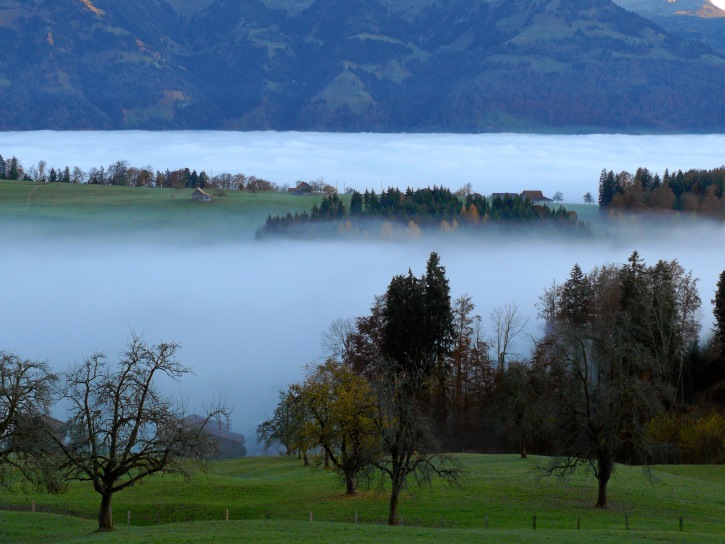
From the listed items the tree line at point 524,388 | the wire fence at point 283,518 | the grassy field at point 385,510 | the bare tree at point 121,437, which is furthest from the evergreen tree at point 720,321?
Result: the bare tree at point 121,437

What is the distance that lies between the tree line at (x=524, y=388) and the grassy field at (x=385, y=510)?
1820 mm

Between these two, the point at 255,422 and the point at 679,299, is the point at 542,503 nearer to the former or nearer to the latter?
the point at 679,299

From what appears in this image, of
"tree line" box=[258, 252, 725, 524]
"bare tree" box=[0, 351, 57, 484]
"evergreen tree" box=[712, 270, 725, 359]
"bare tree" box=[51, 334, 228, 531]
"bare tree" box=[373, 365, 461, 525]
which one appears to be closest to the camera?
"bare tree" box=[0, 351, 57, 484]

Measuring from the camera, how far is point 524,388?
7606 centimetres

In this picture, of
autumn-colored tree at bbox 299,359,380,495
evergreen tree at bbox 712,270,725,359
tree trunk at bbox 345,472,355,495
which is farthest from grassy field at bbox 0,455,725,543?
evergreen tree at bbox 712,270,725,359

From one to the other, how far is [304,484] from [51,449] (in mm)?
22366

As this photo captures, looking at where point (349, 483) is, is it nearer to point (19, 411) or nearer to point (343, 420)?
point (343, 420)

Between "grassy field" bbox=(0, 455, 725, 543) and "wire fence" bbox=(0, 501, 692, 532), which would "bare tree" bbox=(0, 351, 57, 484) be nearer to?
"grassy field" bbox=(0, 455, 725, 543)

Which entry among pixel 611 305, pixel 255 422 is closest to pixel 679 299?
pixel 611 305

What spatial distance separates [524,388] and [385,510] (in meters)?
26.3

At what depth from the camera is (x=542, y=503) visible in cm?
5331

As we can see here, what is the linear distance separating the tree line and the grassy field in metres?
1.82

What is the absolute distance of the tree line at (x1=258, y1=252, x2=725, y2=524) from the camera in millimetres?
53562

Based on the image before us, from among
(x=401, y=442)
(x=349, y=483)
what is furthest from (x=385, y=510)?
(x=401, y=442)
